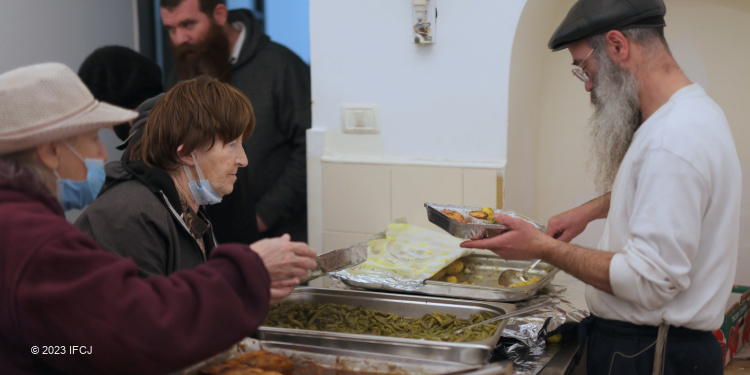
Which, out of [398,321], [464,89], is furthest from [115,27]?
[398,321]

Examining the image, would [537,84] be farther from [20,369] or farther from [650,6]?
[20,369]

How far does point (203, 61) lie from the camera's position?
12.1 ft

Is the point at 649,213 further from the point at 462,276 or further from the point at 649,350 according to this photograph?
the point at 462,276

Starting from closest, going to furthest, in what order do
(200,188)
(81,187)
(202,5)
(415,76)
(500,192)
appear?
(81,187) → (200,188) → (500,192) → (415,76) → (202,5)

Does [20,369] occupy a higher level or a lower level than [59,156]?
lower

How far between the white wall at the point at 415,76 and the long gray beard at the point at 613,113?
0.89 metres

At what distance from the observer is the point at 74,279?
1.15m

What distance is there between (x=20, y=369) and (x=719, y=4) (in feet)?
9.88

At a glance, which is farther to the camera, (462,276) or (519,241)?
(462,276)

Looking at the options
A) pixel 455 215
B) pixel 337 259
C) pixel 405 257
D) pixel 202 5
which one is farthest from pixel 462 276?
pixel 202 5

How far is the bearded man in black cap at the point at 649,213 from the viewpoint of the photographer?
1.70 metres

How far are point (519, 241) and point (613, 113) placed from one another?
450 millimetres

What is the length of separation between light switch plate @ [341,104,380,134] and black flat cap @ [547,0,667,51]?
1.31 metres

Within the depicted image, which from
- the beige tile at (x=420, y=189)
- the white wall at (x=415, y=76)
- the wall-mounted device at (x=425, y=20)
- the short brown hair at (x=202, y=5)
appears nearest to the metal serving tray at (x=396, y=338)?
the beige tile at (x=420, y=189)
